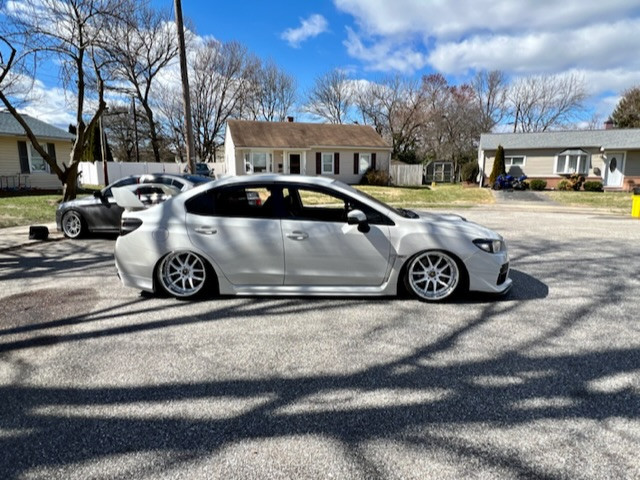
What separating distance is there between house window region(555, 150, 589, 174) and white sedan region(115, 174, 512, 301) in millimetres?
29466

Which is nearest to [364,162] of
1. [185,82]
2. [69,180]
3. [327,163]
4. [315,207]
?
[327,163]

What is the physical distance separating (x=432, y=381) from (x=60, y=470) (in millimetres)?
2382

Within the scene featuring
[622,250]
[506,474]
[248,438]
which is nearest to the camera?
[506,474]

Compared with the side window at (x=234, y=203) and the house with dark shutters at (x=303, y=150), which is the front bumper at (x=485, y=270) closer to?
the side window at (x=234, y=203)

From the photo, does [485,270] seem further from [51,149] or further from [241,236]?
[51,149]

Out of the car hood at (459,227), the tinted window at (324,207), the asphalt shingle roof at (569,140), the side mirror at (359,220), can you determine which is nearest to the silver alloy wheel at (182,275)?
the tinted window at (324,207)

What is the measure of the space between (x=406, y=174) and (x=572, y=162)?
11838 mm

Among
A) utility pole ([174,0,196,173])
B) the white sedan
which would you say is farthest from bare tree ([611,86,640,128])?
the white sedan

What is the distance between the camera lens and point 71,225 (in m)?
9.29

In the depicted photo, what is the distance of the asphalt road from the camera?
7.25 feet

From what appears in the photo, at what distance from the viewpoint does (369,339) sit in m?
3.73

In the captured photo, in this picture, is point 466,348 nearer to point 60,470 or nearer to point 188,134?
point 60,470

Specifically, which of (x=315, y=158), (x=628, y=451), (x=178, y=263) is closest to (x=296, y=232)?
(x=178, y=263)

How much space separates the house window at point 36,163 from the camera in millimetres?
22266
